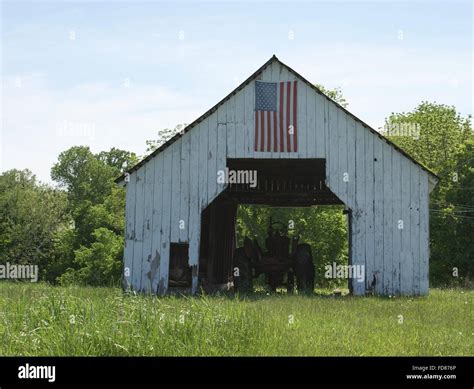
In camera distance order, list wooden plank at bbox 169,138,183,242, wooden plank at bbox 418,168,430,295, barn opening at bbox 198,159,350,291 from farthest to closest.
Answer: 1. barn opening at bbox 198,159,350,291
2. wooden plank at bbox 169,138,183,242
3. wooden plank at bbox 418,168,430,295

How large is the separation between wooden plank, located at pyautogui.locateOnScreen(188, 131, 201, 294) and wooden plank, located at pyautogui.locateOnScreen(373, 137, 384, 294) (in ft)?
16.3

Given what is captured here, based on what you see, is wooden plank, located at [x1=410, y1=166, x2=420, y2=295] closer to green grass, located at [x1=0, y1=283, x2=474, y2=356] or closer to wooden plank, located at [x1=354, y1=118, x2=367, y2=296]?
wooden plank, located at [x1=354, y1=118, x2=367, y2=296]

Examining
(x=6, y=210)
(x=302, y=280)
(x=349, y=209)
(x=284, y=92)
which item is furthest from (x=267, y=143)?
(x=6, y=210)

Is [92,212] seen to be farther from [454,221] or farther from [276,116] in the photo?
[276,116]

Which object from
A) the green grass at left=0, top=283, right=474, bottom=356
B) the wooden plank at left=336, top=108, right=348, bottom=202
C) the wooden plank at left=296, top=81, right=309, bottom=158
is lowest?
the green grass at left=0, top=283, right=474, bottom=356

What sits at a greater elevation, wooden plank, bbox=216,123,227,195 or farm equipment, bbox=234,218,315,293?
wooden plank, bbox=216,123,227,195

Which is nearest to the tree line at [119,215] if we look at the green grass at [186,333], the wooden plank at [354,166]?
the wooden plank at [354,166]

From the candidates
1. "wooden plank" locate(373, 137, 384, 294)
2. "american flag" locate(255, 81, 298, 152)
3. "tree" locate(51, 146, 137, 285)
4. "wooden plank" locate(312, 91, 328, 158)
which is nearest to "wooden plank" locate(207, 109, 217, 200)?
"american flag" locate(255, 81, 298, 152)

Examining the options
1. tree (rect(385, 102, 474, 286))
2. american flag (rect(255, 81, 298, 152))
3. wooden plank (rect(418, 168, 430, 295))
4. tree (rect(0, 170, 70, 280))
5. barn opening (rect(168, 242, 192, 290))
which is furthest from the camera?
tree (rect(0, 170, 70, 280))

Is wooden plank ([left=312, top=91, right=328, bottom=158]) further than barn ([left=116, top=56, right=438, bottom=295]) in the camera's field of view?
Yes

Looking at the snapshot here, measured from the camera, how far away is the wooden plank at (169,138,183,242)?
67.5ft
